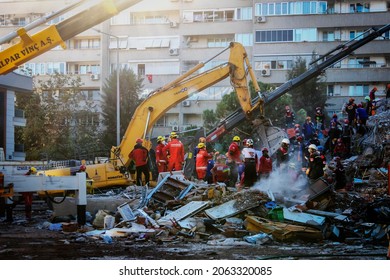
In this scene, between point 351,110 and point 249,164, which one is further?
point 249,164

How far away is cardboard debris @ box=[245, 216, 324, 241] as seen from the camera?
6.68 meters

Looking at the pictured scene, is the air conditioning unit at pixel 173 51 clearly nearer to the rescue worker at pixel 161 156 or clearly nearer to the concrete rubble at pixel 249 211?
the rescue worker at pixel 161 156

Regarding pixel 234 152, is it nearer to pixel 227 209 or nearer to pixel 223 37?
pixel 227 209

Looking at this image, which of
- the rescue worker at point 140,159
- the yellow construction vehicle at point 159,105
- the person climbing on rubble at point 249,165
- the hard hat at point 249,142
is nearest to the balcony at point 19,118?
the yellow construction vehicle at point 159,105

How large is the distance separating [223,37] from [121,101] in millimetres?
1155

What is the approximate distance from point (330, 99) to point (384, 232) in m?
1.25

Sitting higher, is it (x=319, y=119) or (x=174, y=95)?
(x=174, y=95)

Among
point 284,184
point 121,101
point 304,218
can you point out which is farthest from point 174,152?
point 304,218

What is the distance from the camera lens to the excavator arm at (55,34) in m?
6.81

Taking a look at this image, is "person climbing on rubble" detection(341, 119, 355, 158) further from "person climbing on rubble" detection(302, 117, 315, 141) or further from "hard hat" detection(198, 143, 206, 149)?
"hard hat" detection(198, 143, 206, 149)

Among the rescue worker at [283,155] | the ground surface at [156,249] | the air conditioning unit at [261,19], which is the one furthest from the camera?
the rescue worker at [283,155]

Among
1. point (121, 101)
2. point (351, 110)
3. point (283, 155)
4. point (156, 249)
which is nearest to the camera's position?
point (156, 249)

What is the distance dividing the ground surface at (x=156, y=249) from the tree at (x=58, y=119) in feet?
2.69

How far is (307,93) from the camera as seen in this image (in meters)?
7.31
